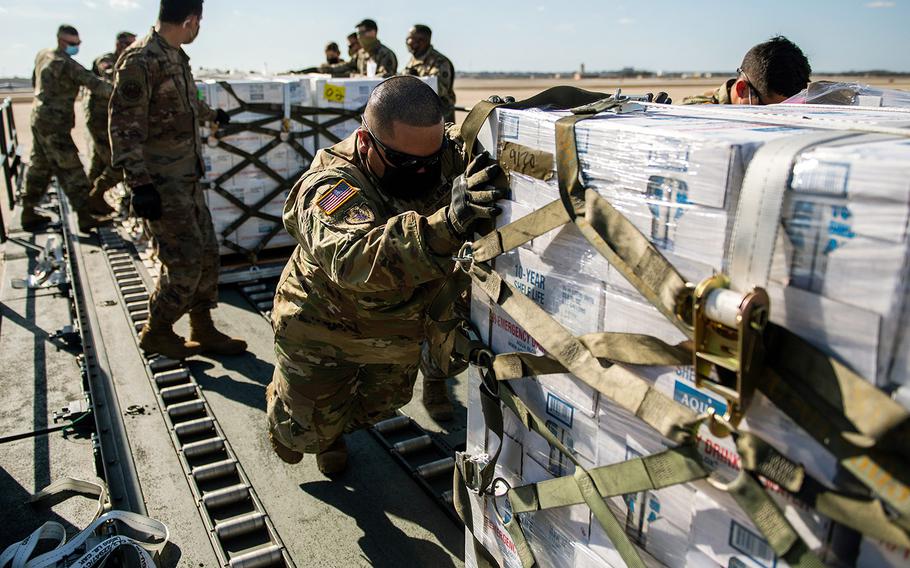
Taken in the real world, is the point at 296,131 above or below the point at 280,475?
above

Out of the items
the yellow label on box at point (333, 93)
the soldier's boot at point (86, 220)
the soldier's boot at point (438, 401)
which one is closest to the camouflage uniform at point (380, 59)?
the yellow label on box at point (333, 93)

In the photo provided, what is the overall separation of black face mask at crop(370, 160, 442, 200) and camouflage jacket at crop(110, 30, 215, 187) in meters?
2.23

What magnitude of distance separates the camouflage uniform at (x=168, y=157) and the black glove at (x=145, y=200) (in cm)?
4

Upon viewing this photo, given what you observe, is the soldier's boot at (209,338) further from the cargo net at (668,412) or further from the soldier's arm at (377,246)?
the cargo net at (668,412)

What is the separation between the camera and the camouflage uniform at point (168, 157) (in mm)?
4258

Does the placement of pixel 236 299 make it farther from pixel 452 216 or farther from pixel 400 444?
pixel 452 216

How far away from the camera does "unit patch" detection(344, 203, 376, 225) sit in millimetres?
2379

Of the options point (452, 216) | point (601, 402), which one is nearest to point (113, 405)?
point (452, 216)

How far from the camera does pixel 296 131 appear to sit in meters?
5.99

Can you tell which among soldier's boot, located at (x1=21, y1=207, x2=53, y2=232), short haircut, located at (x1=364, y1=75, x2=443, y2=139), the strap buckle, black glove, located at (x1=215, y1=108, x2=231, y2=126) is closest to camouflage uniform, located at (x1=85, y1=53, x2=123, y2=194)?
soldier's boot, located at (x1=21, y1=207, x2=53, y2=232)

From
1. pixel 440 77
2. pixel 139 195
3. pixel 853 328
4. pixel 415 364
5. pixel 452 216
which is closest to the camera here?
pixel 853 328

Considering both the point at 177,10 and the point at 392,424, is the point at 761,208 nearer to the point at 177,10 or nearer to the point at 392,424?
the point at 392,424

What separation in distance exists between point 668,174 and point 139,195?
361 cm

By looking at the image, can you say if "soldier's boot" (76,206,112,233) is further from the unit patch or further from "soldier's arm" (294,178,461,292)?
the unit patch
